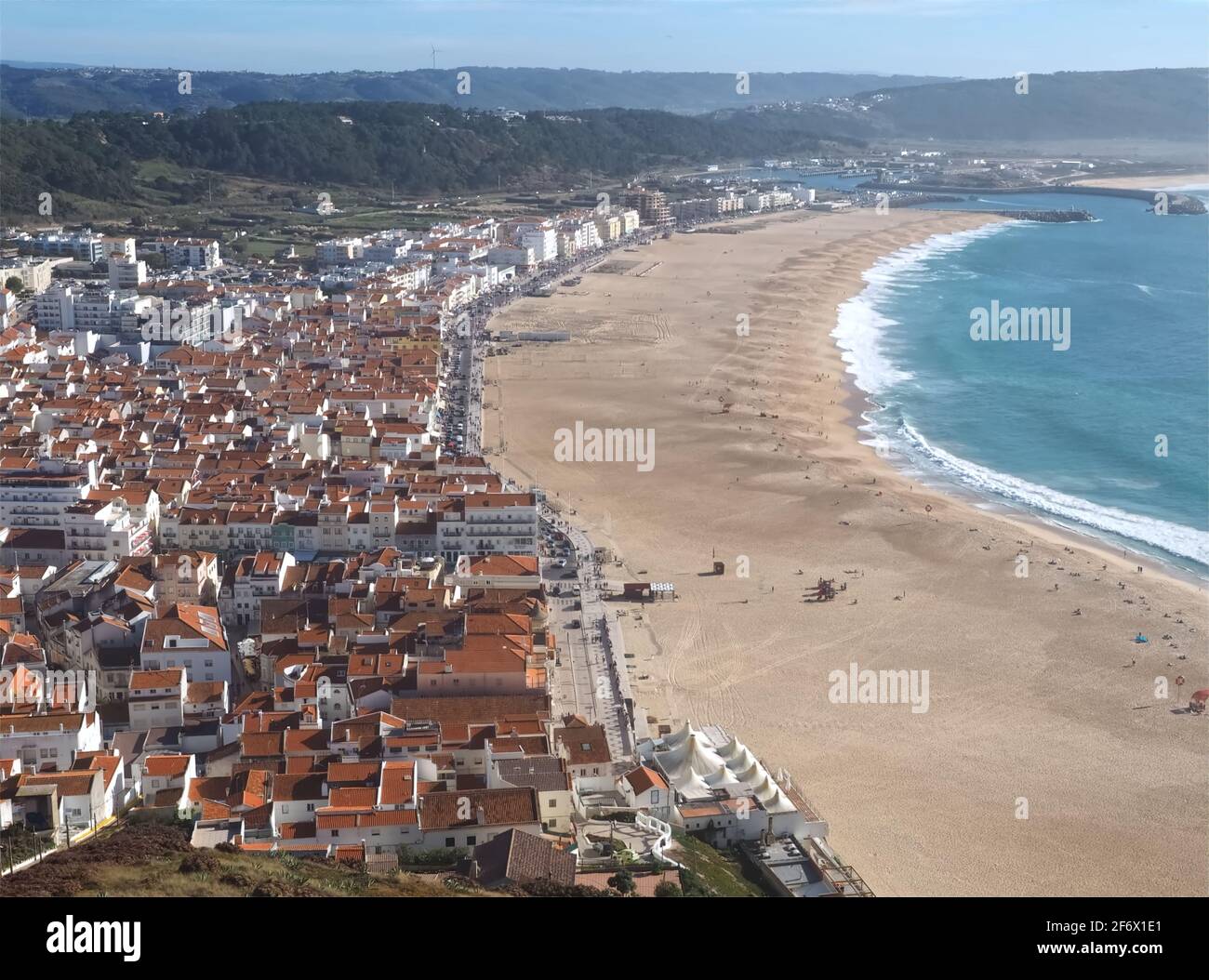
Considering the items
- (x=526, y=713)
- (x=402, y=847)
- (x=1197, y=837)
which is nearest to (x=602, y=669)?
(x=526, y=713)

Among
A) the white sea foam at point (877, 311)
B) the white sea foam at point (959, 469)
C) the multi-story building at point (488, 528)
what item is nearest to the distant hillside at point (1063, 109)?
the white sea foam at point (877, 311)

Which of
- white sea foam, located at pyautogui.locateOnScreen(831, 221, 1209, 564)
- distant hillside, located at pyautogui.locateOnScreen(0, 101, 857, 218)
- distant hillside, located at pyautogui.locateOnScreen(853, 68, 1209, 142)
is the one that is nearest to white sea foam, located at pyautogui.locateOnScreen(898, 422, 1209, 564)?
white sea foam, located at pyautogui.locateOnScreen(831, 221, 1209, 564)

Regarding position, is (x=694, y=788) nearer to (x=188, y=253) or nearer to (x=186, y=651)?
(x=186, y=651)

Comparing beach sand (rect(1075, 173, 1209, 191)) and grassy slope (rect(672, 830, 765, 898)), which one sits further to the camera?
beach sand (rect(1075, 173, 1209, 191))

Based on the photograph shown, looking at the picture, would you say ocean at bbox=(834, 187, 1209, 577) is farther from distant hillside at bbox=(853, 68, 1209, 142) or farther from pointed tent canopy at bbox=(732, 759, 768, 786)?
distant hillside at bbox=(853, 68, 1209, 142)

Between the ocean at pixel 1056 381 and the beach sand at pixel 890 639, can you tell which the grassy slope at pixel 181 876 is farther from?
the ocean at pixel 1056 381

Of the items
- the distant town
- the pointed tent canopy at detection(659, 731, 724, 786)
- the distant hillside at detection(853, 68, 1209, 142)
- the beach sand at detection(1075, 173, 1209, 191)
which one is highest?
the distant hillside at detection(853, 68, 1209, 142)
